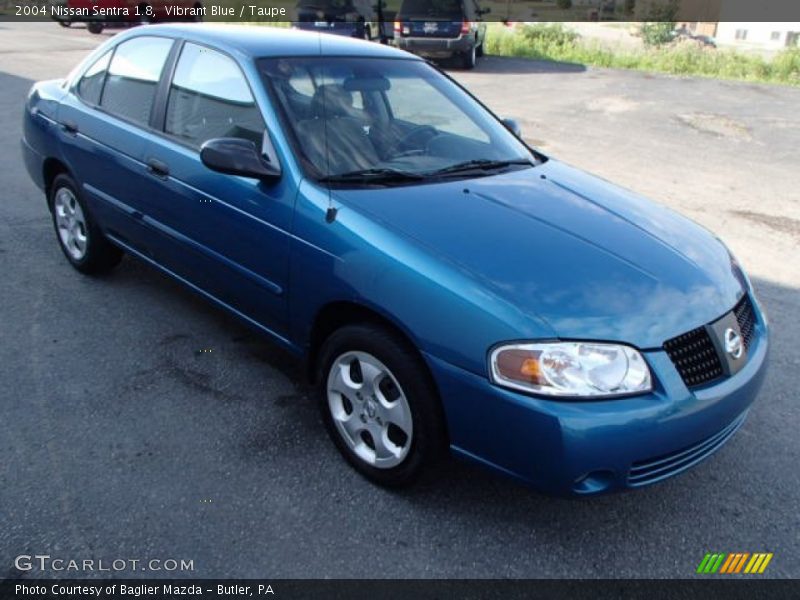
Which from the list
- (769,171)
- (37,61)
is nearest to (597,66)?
(769,171)

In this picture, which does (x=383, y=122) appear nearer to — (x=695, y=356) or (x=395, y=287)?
(x=395, y=287)

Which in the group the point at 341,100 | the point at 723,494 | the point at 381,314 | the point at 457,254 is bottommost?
the point at 723,494

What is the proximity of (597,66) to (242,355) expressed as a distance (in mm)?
16762

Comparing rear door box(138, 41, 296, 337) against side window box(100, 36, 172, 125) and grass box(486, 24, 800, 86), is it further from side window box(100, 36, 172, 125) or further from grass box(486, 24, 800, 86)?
grass box(486, 24, 800, 86)

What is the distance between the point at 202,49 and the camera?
3646mm

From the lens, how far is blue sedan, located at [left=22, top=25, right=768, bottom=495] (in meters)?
2.33

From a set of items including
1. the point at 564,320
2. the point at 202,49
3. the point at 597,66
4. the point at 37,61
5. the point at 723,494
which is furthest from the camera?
the point at 597,66

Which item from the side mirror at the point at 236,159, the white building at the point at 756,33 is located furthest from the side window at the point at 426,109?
the white building at the point at 756,33

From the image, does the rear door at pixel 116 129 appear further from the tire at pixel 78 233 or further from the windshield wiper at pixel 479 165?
the windshield wiper at pixel 479 165

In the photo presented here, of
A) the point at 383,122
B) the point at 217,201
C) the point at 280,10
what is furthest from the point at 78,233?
the point at 280,10

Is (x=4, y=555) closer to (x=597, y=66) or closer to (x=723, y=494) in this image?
(x=723, y=494)

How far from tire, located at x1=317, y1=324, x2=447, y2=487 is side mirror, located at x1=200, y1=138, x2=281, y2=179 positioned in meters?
0.77

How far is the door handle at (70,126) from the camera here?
14.3 feet

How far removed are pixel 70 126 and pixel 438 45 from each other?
13.0 metres
